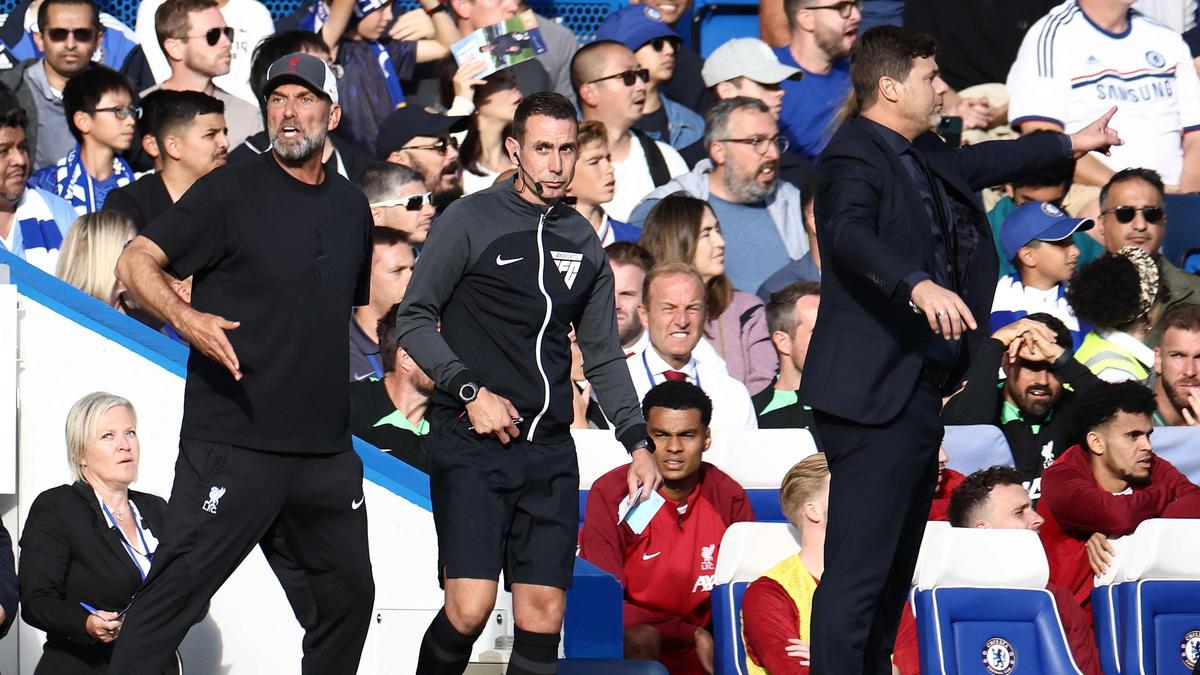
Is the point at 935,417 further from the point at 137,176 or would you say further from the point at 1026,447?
the point at 137,176

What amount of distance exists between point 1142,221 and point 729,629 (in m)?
Result: 4.15

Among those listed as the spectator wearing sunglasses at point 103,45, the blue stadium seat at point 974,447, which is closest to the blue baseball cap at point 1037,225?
the blue stadium seat at point 974,447

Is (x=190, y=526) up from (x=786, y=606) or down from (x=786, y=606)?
up

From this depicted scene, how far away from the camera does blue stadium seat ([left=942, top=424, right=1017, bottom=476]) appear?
7773 mm

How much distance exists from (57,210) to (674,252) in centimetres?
299

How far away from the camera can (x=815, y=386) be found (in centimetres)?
512

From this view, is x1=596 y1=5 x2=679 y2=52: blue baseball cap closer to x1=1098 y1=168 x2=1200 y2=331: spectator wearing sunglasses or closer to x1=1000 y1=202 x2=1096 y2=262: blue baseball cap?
x1=1000 y1=202 x2=1096 y2=262: blue baseball cap

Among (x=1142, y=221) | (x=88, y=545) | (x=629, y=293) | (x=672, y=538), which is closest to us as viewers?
(x=88, y=545)

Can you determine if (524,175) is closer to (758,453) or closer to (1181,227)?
(758,453)

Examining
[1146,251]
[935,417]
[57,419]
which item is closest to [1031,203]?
[1146,251]

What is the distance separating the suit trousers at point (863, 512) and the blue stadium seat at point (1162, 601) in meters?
1.86

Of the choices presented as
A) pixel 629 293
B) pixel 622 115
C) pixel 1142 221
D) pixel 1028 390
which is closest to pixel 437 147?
pixel 622 115

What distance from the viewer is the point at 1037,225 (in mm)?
9016

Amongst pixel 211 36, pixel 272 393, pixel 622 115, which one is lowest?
pixel 272 393
